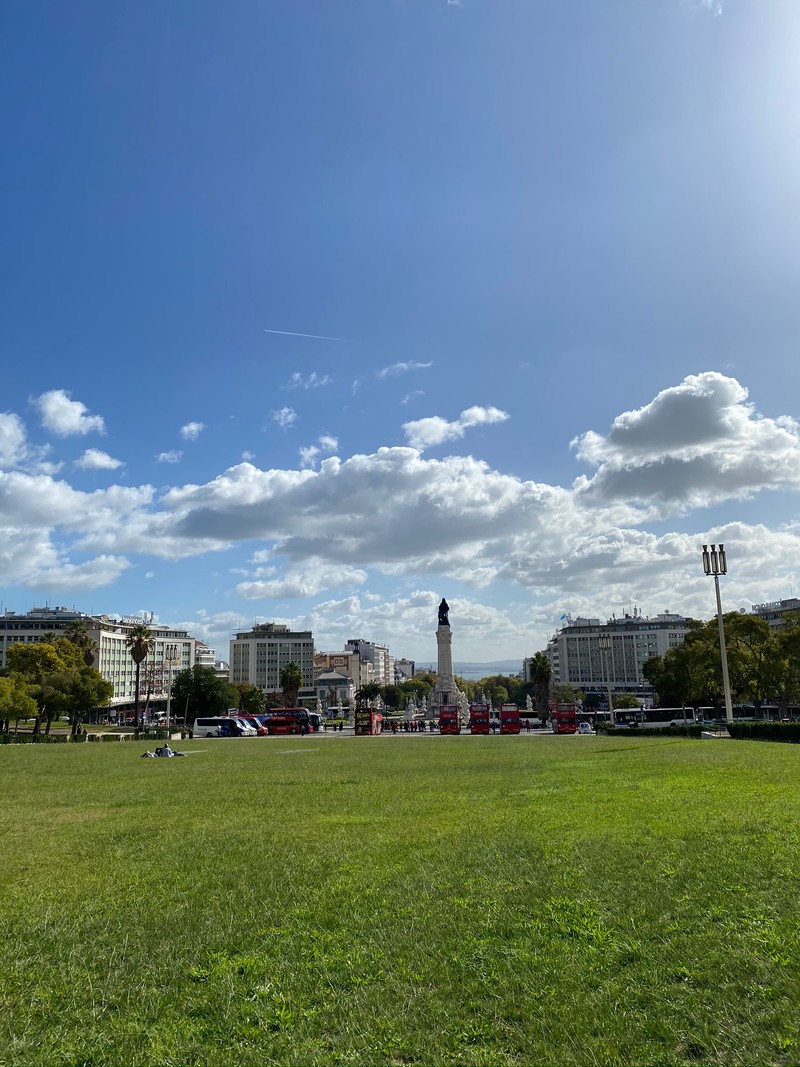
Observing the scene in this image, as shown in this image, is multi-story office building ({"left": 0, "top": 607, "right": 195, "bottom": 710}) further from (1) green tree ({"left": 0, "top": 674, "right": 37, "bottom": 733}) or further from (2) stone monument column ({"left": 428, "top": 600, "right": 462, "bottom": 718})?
(1) green tree ({"left": 0, "top": 674, "right": 37, "bottom": 733})

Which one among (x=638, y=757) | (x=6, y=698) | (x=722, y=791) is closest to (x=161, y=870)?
(x=722, y=791)

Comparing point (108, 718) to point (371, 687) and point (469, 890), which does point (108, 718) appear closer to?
point (371, 687)

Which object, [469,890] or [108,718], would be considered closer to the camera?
[469,890]

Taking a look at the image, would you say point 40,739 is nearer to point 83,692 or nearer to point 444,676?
point 83,692

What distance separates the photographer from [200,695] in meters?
98.4

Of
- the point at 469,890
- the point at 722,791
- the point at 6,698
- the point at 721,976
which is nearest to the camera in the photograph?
the point at 721,976

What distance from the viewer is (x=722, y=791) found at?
1725cm

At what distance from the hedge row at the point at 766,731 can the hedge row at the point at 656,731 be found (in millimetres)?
2119

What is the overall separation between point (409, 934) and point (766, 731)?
129 ft

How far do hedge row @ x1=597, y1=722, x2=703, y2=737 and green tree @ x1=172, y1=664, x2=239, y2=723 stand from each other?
59.1 metres

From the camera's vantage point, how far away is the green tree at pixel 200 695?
98375mm

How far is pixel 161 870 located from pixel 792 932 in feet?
27.9

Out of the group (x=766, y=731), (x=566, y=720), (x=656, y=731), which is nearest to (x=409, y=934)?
(x=766, y=731)

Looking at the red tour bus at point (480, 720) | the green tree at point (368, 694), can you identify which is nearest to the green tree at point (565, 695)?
the green tree at point (368, 694)
